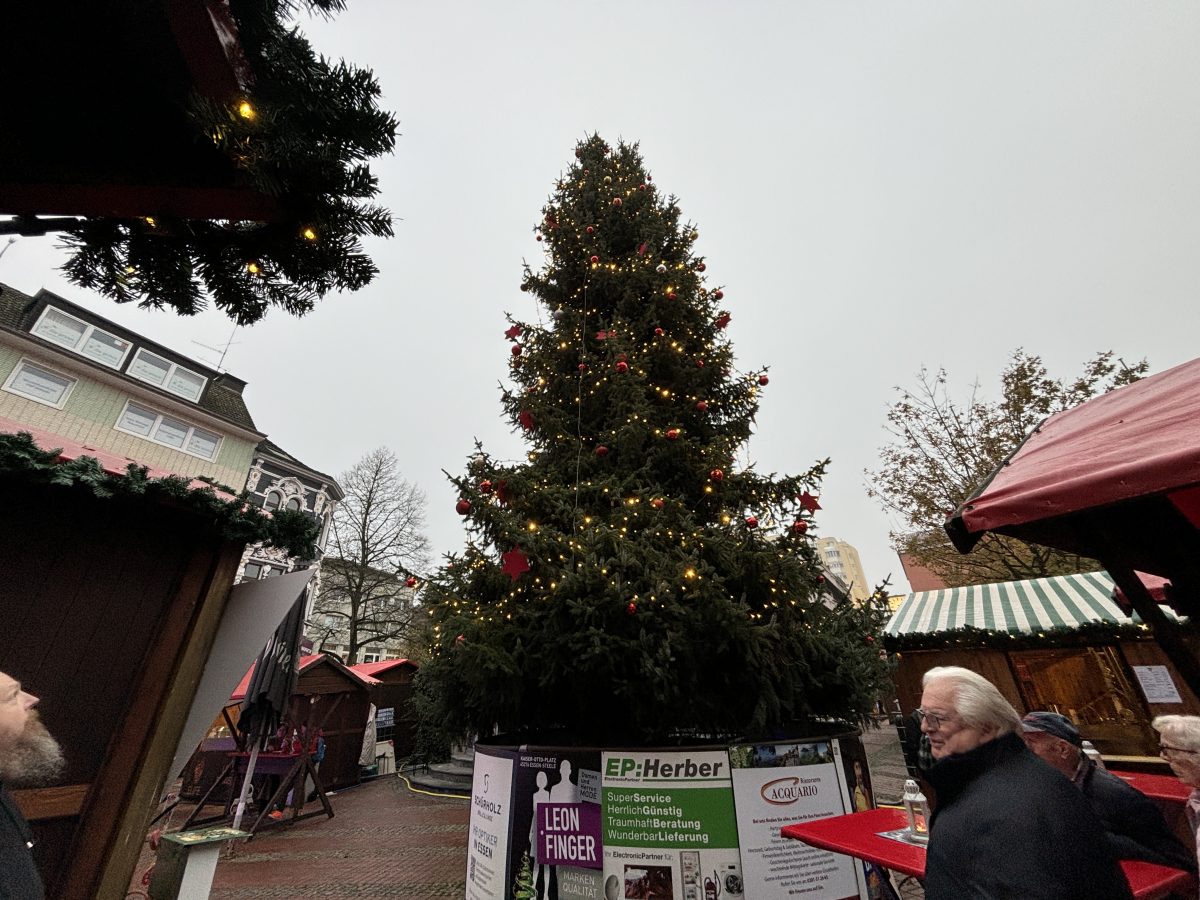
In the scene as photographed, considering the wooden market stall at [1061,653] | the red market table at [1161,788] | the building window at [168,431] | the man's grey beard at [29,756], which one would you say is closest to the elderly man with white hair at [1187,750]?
the red market table at [1161,788]

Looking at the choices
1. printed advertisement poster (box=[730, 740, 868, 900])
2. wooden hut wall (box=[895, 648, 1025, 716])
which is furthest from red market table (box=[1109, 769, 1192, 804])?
wooden hut wall (box=[895, 648, 1025, 716])

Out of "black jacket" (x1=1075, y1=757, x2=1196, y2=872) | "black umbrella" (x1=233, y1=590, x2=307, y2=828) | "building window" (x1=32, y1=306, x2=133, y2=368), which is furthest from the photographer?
"building window" (x1=32, y1=306, x2=133, y2=368)

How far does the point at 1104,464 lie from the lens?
159 cm

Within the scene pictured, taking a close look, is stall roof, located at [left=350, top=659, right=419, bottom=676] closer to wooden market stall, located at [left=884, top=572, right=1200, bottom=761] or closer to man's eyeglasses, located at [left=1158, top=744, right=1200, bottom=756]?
wooden market stall, located at [left=884, top=572, right=1200, bottom=761]

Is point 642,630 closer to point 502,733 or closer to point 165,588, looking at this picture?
point 502,733

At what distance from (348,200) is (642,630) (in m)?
3.40

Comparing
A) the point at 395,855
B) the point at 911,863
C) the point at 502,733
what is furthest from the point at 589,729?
the point at 395,855

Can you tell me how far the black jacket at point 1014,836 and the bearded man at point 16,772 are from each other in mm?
3028

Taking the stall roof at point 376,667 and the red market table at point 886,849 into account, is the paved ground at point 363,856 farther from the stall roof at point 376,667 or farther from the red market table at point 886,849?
the stall roof at point 376,667

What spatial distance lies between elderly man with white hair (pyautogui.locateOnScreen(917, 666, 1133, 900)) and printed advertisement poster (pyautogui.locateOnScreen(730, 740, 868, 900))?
90.0 inches

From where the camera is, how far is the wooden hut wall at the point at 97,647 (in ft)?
6.83

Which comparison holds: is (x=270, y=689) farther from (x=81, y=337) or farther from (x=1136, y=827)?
(x=81, y=337)

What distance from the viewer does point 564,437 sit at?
6.13 meters

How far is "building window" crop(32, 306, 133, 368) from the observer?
55.4ft
